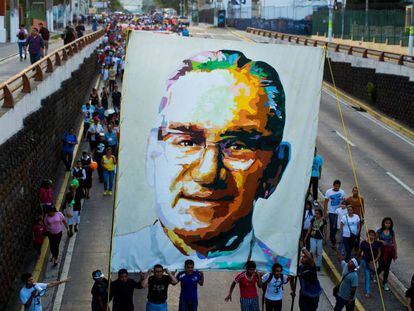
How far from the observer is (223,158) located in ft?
34.8

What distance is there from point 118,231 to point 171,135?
1459mm

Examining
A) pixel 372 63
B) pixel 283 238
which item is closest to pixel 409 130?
pixel 372 63

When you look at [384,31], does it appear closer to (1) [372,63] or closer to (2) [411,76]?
(1) [372,63]

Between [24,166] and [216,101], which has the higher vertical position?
[216,101]

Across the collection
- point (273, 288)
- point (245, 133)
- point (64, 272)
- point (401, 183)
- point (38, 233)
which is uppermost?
point (245, 133)

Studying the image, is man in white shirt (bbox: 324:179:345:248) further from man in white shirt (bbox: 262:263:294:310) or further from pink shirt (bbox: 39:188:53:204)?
pink shirt (bbox: 39:188:53:204)

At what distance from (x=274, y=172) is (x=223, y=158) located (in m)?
0.74

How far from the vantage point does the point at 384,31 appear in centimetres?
5800

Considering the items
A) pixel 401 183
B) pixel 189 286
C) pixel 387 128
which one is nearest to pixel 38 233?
pixel 189 286

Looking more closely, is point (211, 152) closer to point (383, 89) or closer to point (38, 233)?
point (38, 233)

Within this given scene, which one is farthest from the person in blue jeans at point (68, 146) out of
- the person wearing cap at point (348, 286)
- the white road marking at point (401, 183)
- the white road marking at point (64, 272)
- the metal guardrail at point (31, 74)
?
the person wearing cap at point (348, 286)

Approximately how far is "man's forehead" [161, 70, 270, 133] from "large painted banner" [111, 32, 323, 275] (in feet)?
0.04

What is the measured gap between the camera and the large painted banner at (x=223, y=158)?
1031cm

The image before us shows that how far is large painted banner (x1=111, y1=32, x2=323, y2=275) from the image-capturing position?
406 inches
